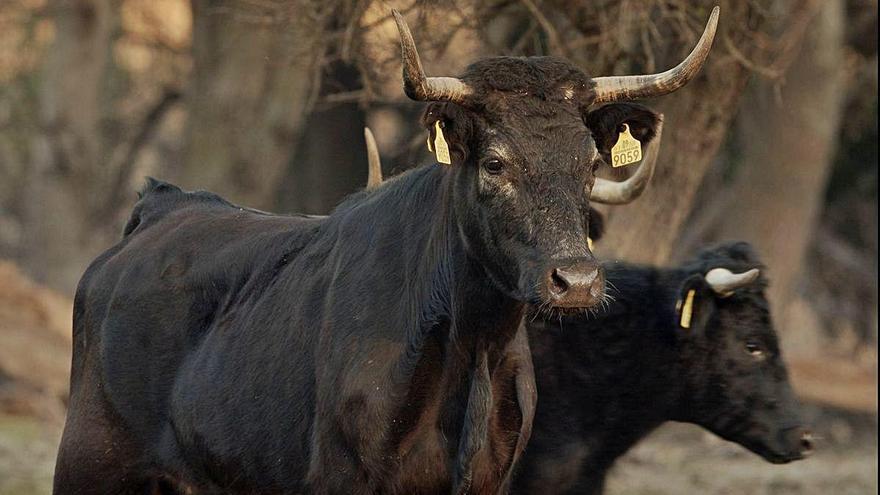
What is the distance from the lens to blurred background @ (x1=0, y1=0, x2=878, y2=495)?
1003 centimetres

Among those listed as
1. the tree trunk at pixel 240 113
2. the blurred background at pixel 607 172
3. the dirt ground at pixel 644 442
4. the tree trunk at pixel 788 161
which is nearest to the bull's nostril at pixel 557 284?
the blurred background at pixel 607 172

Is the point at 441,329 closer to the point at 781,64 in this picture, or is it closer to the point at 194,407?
the point at 194,407

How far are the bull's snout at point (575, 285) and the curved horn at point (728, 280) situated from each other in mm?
2773

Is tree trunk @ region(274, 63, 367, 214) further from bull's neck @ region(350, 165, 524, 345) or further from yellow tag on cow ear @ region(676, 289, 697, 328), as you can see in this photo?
bull's neck @ region(350, 165, 524, 345)

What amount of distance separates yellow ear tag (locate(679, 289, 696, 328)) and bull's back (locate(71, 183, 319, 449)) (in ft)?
6.67

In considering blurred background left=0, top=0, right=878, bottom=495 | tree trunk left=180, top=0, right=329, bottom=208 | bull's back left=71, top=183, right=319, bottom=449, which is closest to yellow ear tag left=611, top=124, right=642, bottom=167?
bull's back left=71, top=183, right=319, bottom=449

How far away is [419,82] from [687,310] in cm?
295

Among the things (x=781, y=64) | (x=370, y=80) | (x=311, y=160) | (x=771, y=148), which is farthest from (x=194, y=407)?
(x=311, y=160)

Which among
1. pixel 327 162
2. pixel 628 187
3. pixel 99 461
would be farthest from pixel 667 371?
pixel 327 162

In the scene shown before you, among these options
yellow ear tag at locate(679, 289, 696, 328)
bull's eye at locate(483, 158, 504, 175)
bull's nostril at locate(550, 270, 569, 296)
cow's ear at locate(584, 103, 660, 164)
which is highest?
cow's ear at locate(584, 103, 660, 164)

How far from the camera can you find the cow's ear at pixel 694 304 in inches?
311

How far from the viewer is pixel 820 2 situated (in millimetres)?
10812

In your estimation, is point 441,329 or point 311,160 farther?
point 311,160

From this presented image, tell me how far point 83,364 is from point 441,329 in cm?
201
